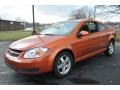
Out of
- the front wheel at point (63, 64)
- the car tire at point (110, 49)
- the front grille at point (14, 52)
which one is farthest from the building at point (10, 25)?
the front wheel at point (63, 64)

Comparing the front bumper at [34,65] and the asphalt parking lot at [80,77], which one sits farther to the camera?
the asphalt parking lot at [80,77]

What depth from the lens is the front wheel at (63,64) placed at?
5.43m

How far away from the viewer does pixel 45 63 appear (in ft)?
16.9

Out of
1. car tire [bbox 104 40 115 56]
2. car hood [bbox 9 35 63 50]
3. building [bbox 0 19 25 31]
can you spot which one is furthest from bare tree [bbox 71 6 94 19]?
building [bbox 0 19 25 31]

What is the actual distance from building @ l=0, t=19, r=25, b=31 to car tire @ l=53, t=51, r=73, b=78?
4817 centimetres

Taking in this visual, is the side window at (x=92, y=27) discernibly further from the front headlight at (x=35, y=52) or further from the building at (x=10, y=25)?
the building at (x=10, y=25)

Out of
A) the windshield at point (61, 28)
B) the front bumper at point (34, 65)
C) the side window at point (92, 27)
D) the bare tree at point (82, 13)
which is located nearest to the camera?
the front bumper at point (34, 65)

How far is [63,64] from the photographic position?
5648 mm

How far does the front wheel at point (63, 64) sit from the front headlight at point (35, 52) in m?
0.43

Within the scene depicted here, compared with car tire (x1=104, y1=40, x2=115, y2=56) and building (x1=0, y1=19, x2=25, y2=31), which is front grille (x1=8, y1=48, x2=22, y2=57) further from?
building (x1=0, y1=19, x2=25, y2=31)

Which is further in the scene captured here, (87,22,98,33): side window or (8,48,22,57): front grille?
(87,22,98,33): side window

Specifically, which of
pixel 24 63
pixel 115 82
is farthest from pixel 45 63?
pixel 115 82

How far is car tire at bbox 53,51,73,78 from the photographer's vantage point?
543 cm

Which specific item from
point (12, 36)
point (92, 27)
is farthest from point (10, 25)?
point (92, 27)
